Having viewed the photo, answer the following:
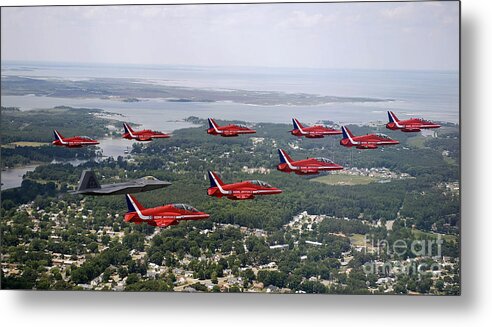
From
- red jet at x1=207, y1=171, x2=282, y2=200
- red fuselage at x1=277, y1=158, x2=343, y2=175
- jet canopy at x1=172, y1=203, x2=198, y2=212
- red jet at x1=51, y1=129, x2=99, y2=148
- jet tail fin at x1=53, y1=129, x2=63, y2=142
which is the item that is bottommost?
jet canopy at x1=172, y1=203, x2=198, y2=212

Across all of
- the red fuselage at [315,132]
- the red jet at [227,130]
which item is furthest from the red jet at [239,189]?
the red fuselage at [315,132]

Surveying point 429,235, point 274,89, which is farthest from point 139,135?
point 429,235

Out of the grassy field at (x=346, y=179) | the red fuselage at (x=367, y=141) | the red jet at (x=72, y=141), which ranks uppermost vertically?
the red jet at (x=72, y=141)

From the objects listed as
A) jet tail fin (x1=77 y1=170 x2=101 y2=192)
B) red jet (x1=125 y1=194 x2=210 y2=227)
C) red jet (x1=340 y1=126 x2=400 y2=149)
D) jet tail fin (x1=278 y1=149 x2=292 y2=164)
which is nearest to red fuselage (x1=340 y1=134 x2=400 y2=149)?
red jet (x1=340 y1=126 x2=400 y2=149)

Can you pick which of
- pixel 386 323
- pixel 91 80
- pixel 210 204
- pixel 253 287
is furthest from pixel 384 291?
pixel 91 80

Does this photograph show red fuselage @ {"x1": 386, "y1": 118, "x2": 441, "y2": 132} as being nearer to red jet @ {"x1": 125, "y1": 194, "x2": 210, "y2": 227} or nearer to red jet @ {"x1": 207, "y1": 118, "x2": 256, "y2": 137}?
red jet @ {"x1": 207, "y1": 118, "x2": 256, "y2": 137}

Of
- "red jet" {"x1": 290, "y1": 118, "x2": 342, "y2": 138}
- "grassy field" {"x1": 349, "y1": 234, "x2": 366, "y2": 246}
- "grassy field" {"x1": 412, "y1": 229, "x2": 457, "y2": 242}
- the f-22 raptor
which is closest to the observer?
"grassy field" {"x1": 412, "y1": 229, "x2": 457, "y2": 242}

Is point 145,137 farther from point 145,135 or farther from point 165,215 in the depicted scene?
point 165,215

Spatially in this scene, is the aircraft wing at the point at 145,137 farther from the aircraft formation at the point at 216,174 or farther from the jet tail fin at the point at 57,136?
the jet tail fin at the point at 57,136
